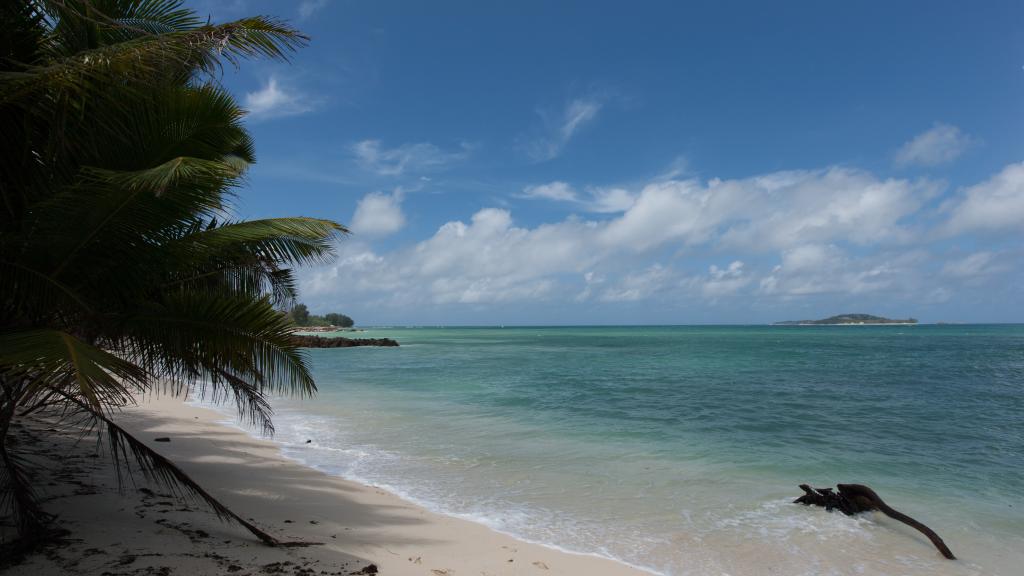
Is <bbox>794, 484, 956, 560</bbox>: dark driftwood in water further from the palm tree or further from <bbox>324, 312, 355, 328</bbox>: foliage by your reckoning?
<bbox>324, 312, 355, 328</bbox>: foliage

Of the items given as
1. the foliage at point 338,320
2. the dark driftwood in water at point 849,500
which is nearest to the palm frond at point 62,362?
the dark driftwood in water at point 849,500

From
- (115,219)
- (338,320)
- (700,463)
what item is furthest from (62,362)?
(338,320)

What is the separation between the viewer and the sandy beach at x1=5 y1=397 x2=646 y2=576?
4.20 m

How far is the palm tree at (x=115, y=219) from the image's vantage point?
302 centimetres

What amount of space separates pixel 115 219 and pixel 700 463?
9293mm

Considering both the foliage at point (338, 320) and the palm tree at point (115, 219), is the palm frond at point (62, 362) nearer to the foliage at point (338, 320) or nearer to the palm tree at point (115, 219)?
the palm tree at point (115, 219)

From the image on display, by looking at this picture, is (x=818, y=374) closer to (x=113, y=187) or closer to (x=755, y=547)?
(x=755, y=547)

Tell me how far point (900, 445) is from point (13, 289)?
14.4m

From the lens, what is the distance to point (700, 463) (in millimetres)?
9539

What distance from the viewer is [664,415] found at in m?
14.7

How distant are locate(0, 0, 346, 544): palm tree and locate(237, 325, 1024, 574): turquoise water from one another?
3.94 meters

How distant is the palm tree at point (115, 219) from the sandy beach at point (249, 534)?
1.29 feet

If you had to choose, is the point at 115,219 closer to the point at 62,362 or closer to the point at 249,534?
the point at 62,362

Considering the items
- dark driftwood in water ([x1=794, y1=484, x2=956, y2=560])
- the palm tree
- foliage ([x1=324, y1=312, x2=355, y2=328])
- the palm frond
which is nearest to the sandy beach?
the palm tree
